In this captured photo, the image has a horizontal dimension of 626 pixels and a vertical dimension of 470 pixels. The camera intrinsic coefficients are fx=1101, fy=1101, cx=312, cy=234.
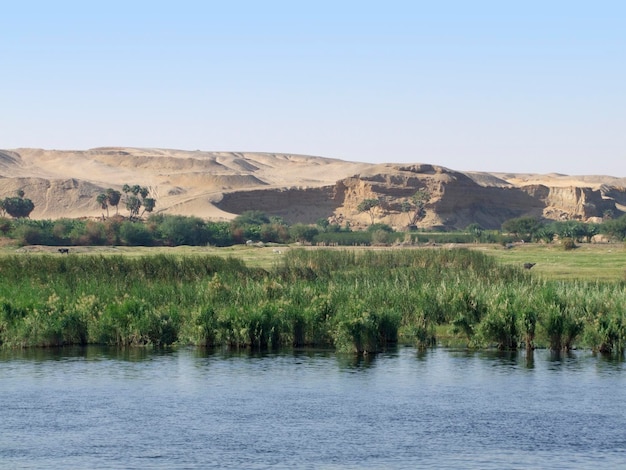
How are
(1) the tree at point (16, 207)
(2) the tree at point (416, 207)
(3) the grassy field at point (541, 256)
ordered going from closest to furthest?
(3) the grassy field at point (541, 256) → (1) the tree at point (16, 207) → (2) the tree at point (416, 207)

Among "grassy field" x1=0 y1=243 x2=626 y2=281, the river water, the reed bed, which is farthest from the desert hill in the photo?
the river water

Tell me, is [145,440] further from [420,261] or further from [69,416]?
[420,261]

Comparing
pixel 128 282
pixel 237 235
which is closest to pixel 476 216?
pixel 237 235

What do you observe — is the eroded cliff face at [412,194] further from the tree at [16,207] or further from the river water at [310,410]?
the river water at [310,410]

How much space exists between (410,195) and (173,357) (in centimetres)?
10904

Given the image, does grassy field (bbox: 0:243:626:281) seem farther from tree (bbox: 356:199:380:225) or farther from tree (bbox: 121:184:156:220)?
tree (bbox: 356:199:380:225)

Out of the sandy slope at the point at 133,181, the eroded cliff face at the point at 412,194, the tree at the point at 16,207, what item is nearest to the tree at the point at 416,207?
the eroded cliff face at the point at 412,194

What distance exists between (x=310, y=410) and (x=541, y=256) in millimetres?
45944

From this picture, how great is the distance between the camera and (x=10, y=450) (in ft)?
62.5

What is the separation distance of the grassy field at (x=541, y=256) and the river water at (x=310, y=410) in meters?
20.5

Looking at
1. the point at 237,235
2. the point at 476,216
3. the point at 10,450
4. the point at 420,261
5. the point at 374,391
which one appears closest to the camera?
the point at 10,450

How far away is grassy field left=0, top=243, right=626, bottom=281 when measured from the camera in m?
51.0

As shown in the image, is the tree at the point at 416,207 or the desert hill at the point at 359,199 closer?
the tree at the point at 416,207

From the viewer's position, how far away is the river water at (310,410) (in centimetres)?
1883
